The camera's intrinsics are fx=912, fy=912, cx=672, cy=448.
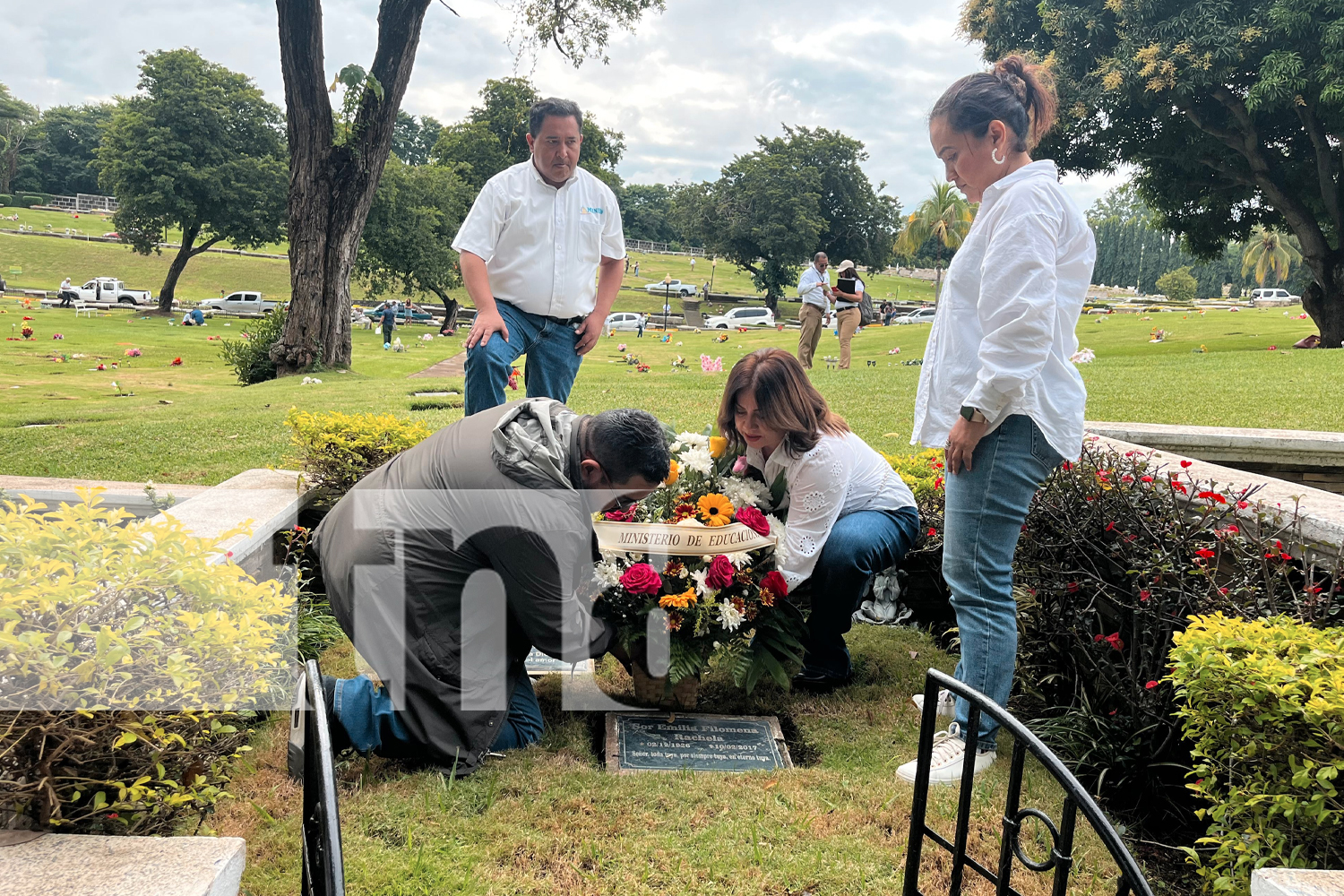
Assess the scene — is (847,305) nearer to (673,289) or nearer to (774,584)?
(774,584)

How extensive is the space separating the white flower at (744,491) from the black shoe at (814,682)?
0.72m

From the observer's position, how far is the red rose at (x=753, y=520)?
123 inches

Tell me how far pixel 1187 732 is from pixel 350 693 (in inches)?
88.1

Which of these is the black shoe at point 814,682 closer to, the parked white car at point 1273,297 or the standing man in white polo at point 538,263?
the standing man in white polo at point 538,263

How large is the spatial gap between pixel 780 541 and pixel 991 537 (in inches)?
31.9

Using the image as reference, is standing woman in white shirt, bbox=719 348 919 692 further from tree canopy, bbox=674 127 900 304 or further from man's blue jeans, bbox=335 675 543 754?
tree canopy, bbox=674 127 900 304

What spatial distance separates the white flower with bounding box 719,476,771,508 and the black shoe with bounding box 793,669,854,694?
0.72 meters

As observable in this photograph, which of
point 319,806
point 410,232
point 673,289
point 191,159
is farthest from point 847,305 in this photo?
point 673,289

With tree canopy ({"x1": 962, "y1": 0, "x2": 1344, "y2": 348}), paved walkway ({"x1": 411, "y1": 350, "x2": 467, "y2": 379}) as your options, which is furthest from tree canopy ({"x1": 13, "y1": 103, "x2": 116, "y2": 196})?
tree canopy ({"x1": 962, "y1": 0, "x2": 1344, "y2": 348})

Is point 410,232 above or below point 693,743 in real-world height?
above

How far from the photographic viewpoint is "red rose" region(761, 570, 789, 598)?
10.3ft

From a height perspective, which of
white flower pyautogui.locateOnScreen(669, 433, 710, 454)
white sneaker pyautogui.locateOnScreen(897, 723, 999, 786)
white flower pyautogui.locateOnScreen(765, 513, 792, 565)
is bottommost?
white sneaker pyautogui.locateOnScreen(897, 723, 999, 786)

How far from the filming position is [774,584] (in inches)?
124

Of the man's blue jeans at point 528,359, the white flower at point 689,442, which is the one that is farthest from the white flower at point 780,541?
the man's blue jeans at point 528,359
